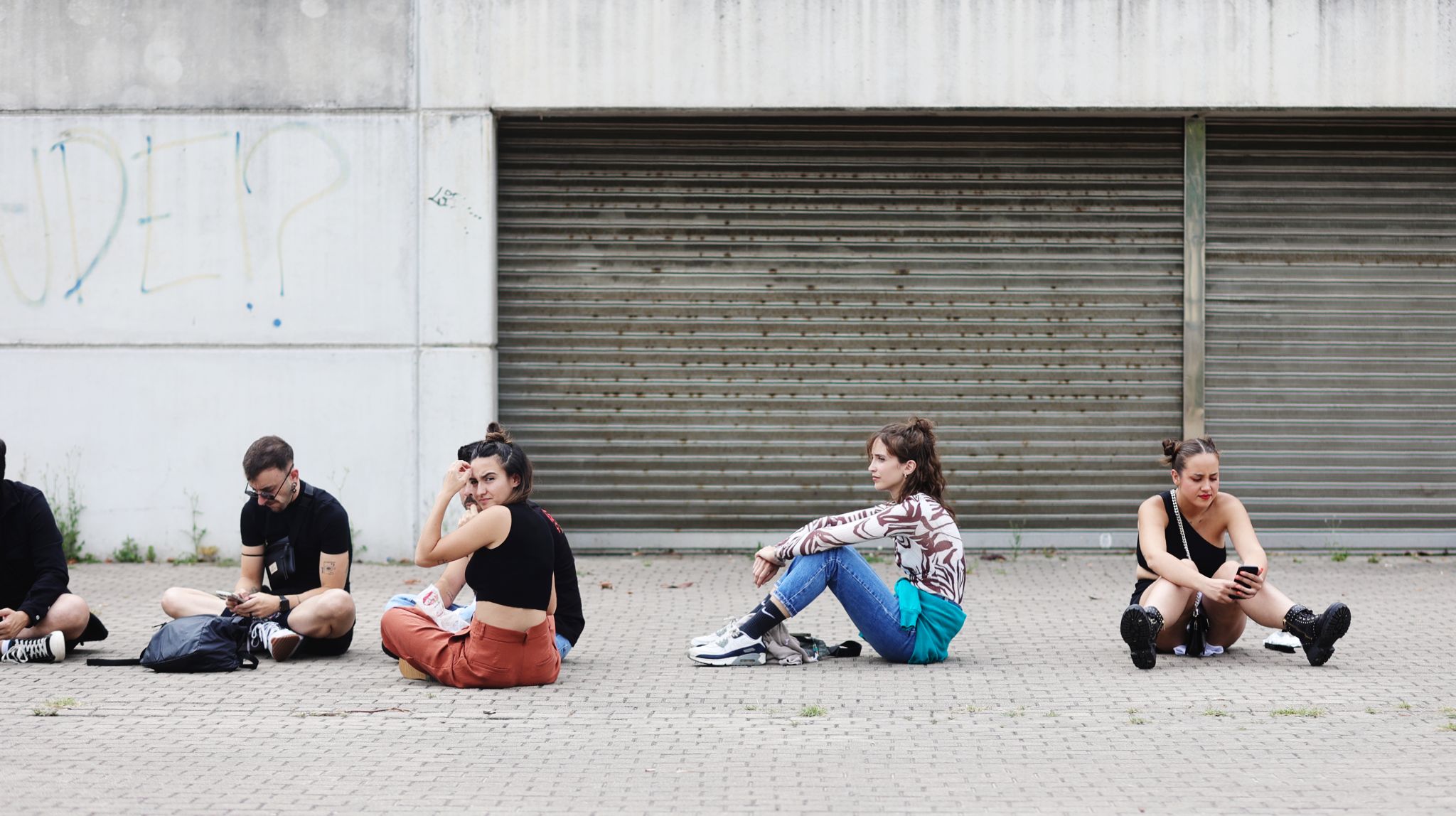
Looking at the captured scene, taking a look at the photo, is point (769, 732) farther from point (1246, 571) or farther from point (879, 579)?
point (1246, 571)

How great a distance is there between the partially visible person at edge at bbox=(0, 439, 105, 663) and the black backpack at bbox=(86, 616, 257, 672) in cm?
26

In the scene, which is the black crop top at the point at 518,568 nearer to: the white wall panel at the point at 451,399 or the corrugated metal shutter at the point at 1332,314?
the white wall panel at the point at 451,399

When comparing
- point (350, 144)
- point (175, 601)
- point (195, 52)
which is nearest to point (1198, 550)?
point (175, 601)

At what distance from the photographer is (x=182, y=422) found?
420 inches

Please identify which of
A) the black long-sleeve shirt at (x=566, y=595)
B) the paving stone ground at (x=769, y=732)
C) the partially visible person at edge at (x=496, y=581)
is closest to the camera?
the paving stone ground at (x=769, y=732)

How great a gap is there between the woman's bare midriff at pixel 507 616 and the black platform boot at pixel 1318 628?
359cm

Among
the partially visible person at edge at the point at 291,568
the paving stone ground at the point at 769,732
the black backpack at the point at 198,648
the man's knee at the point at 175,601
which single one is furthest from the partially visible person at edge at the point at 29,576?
the partially visible person at edge at the point at 291,568

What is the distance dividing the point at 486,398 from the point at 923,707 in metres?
5.54

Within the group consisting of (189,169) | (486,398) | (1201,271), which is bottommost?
(486,398)

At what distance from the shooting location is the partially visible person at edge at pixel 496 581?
614 cm

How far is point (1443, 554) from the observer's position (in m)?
11.1

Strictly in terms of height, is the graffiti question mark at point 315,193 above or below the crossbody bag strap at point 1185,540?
above

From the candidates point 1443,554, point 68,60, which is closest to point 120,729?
point 68,60

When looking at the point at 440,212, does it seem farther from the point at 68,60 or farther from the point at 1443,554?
the point at 1443,554
